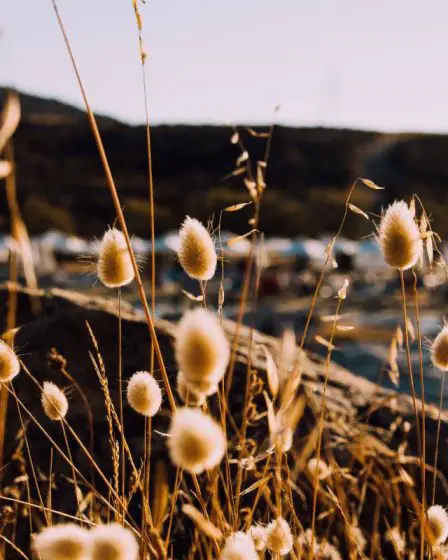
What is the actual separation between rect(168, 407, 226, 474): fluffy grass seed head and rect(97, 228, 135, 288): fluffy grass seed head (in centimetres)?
43


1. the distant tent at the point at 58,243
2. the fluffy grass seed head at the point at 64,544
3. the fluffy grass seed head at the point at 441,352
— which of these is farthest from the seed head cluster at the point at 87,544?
the distant tent at the point at 58,243

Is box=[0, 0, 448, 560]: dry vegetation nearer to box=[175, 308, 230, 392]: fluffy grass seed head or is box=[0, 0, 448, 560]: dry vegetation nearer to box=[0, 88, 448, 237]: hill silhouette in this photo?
box=[175, 308, 230, 392]: fluffy grass seed head

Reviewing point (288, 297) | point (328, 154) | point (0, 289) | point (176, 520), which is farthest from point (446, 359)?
point (328, 154)

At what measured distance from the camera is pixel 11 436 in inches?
86.4

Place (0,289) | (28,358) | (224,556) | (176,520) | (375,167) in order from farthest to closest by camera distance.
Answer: (375,167)
(0,289)
(28,358)
(176,520)
(224,556)

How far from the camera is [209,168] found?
62.5 metres

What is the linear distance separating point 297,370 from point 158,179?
61009 millimetres

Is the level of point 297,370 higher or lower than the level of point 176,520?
higher

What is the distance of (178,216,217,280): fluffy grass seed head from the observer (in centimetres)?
98

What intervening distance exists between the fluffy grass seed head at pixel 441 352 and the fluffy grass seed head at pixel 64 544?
2.17ft

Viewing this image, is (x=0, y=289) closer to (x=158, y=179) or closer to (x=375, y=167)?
(x=158, y=179)

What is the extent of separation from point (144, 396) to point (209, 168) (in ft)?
205

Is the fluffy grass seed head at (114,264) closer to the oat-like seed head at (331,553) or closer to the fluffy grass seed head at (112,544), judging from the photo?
the fluffy grass seed head at (112,544)

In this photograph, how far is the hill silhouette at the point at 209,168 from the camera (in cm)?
5050
